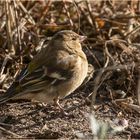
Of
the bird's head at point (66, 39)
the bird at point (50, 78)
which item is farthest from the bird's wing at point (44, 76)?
the bird's head at point (66, 39)

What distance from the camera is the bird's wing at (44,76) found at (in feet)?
18.7

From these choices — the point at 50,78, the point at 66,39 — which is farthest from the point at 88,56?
the point at 50,78

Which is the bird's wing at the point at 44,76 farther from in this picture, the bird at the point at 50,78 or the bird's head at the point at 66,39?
the bird's head at the point at 66,39

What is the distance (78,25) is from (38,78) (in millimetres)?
1769

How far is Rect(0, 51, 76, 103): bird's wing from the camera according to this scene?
570cm

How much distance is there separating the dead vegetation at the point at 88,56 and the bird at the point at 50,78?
23 cm

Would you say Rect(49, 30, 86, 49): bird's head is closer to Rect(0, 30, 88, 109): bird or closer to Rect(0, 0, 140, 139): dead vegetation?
Rect(0, 30, 88, 109): bird

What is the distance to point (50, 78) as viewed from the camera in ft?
19.2

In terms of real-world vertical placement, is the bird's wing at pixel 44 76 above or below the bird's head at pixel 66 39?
below

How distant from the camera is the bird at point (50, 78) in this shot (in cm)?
574

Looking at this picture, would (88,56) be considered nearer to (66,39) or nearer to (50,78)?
(66,39)

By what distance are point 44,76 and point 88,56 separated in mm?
1520

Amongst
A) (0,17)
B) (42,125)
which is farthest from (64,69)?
(0,17)

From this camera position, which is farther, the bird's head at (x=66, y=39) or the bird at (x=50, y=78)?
the bird's head at (x=66, y=39)
